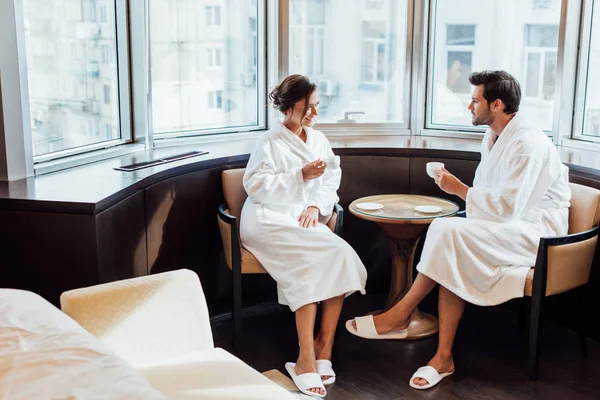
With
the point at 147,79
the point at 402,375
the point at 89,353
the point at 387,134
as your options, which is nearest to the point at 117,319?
the point at 89,353

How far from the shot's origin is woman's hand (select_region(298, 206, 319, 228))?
3.40 metres

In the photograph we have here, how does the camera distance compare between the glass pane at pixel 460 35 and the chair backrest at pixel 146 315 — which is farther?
the glass pane at pixel 460 35

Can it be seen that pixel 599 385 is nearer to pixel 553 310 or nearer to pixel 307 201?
pixel 553 310

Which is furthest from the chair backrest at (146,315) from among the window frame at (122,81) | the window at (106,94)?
the window at (106,94)

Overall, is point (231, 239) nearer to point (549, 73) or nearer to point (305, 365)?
point (305, 365)

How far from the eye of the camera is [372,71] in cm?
455

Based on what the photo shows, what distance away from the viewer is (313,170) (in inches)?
132

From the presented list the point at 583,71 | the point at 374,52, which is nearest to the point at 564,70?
the point at 583,71

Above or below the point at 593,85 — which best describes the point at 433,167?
below

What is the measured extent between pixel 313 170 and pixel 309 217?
0.23 m

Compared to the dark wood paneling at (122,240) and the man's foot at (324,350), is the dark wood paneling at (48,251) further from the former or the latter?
the man's foot at (324,350)

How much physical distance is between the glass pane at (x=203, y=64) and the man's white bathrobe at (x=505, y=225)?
166cm

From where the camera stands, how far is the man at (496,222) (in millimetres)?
3145

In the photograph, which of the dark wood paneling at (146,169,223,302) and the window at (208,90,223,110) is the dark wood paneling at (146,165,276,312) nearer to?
the dark wood paneling at (146,169,223,302)
